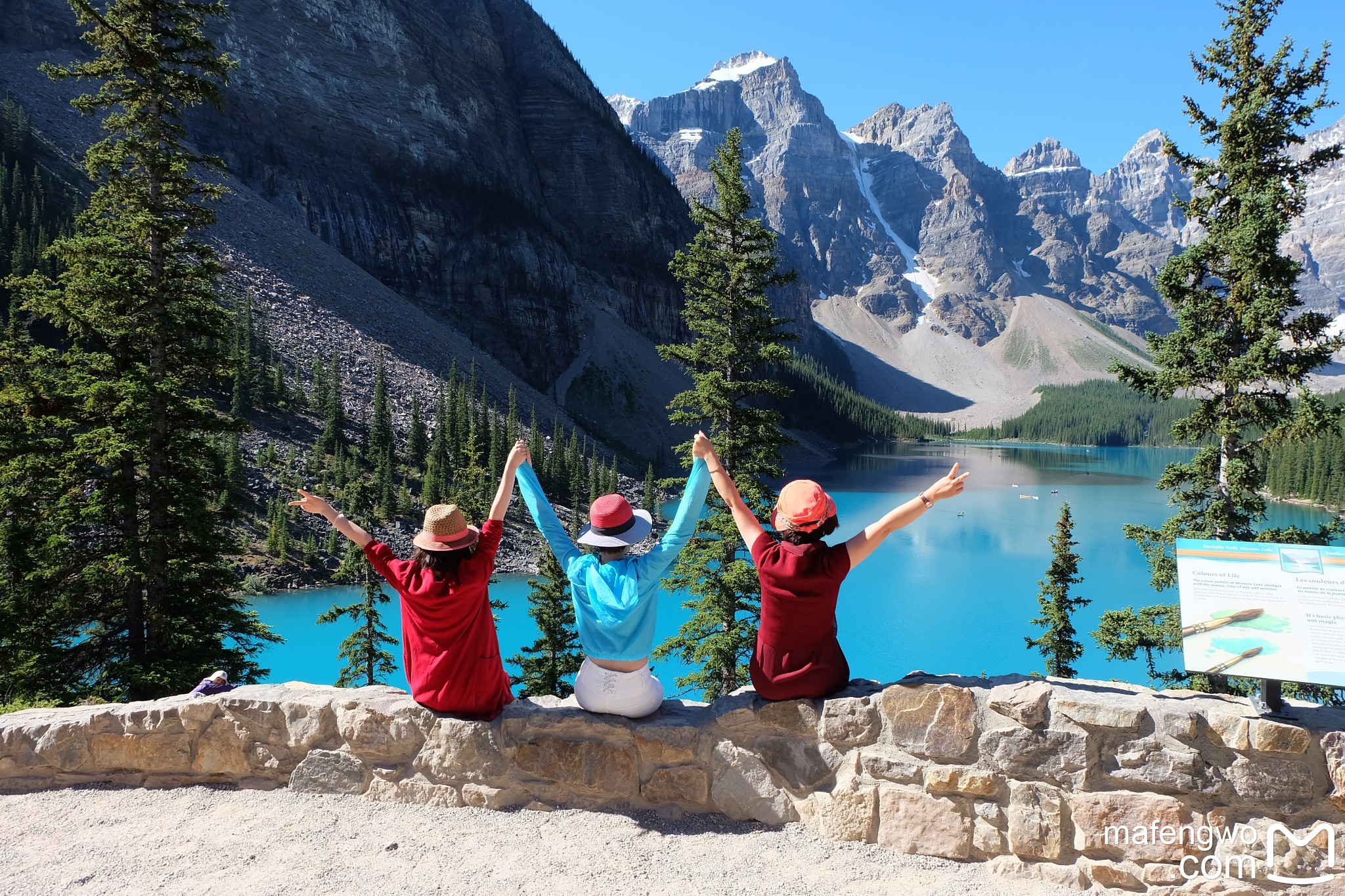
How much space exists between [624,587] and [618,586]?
5 centimetres

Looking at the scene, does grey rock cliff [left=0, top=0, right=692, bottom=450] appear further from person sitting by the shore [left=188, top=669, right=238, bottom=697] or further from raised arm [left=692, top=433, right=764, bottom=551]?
raised arm [left=692, top=433, right=764, bottom=551]

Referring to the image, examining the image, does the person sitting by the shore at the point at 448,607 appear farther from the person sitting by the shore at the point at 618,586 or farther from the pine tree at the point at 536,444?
the pine tree at the point at 536,444

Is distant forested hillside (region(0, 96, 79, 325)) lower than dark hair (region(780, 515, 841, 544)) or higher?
higher

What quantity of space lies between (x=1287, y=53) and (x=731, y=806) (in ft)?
54.8

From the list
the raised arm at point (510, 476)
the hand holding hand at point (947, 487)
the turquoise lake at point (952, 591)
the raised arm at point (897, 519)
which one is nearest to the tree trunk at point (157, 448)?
the raised arm at point (510, 476)

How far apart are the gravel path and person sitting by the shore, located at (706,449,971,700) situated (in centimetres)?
102

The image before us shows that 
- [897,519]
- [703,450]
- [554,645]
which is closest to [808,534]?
[897,519]

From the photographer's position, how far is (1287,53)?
42.3 ft

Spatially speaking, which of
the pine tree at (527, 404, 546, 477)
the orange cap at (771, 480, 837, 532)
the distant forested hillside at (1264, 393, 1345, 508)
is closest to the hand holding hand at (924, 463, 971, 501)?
the orange cap at (771, 480, 837, 532)

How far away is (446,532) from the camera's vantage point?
187 inches

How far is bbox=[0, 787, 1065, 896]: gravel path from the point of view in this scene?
14.0 ft

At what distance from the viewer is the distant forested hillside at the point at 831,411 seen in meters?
157

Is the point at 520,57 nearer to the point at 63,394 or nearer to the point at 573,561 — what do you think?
the point at 63,394

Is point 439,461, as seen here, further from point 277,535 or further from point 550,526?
point 550,526
